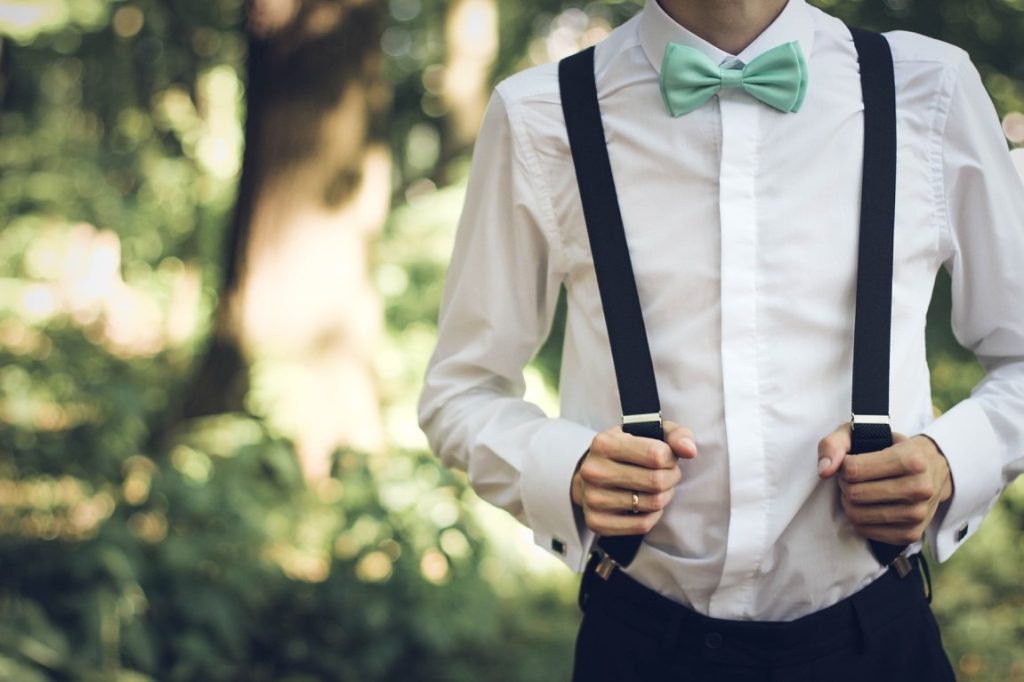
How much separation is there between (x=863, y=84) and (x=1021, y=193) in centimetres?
28

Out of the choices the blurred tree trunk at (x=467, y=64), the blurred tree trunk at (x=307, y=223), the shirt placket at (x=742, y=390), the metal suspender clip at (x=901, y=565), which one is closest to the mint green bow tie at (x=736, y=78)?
the shirt placket at (x=742, y=390)

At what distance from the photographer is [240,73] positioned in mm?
8625

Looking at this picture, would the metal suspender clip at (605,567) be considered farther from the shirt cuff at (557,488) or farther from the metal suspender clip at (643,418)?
the metal suspender clip at (643,418)

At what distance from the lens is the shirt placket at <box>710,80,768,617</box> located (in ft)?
4.70

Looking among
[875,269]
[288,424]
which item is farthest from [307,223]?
[875,269]

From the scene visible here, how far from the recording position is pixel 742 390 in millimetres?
1440

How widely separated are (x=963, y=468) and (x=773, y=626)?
13.0 inches

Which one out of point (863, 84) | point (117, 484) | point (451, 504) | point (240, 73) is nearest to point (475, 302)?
point (863, 84)

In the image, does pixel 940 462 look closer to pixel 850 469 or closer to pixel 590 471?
pixel 850 469

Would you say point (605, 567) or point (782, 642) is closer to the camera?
point (782, 642)

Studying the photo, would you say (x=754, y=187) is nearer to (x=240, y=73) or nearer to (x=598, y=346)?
(x=598, y=346)

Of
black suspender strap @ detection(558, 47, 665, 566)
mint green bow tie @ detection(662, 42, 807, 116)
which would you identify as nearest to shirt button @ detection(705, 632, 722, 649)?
black suspender strap @ detection(558, 47, 665, 566)

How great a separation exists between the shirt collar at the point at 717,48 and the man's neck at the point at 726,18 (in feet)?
0.04

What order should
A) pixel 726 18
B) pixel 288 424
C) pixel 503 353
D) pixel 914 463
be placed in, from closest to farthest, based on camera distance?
pixel 914 463 → pixel 726 18 → pixel 503 353 → pixel 288 424
